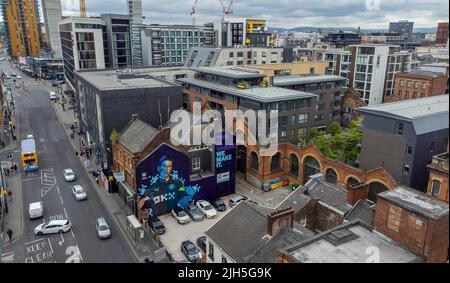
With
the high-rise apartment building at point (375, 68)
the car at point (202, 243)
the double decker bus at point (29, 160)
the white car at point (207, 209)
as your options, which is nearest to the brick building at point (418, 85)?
the high-rise apartment building at point (375, 68)

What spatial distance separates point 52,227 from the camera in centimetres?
3756

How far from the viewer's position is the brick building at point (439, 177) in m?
32.7

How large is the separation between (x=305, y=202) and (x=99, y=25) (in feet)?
280

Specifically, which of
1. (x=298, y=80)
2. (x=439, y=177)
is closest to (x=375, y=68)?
(x=298, y=80)

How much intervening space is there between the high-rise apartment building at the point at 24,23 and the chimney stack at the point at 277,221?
698 feet

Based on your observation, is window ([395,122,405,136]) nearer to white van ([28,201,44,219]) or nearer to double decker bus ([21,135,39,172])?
white van ([28,201,44,219])

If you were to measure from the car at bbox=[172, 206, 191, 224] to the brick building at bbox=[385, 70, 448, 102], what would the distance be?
59.9 metres

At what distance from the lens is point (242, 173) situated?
56.1 metres

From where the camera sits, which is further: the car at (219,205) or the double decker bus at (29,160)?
the double decker bus at (29,160)

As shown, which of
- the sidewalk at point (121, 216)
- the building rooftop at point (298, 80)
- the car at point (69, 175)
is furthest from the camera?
the building rooftop at point (298, 80)

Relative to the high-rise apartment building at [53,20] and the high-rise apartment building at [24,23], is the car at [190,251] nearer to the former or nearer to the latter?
the high-rise apartment building at [53,20]

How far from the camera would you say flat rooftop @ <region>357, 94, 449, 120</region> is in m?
37.8

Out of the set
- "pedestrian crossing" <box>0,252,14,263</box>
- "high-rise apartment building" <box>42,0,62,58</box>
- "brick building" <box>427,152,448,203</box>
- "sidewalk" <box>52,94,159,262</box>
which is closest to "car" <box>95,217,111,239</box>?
"sidewalk" <box>52,94,159,262</box>
